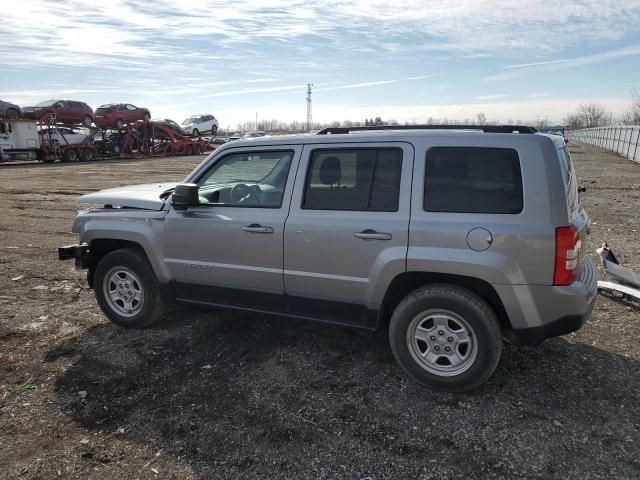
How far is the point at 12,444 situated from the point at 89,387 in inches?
27.3

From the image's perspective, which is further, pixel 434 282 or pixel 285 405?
pixel 434 282

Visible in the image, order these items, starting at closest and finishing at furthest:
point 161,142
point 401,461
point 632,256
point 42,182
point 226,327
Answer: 1. point 401,461
2. point 226,327
3. point 632,256
4. point 42,182
5. point 161,142

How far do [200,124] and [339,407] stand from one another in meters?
38.4

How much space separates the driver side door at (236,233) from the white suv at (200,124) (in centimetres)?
3634

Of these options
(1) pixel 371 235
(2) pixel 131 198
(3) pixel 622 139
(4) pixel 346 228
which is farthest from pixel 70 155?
(3) pixel 622 139

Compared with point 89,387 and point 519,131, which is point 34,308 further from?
point 519,131

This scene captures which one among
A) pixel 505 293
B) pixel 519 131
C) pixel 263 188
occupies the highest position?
pixel 519 131

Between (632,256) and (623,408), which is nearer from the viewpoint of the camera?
(623,408)

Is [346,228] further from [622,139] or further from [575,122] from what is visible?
[575,122]

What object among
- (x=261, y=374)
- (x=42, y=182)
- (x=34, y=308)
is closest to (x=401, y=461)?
(x=261, y=374)

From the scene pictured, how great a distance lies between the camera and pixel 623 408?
3279mm

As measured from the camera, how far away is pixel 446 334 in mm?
3504

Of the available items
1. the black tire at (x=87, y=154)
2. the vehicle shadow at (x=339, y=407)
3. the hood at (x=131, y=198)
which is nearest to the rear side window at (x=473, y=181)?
the vehicle shadow at (x=339, y=407)

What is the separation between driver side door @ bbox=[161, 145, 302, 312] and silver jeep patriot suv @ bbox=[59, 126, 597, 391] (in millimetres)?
11
